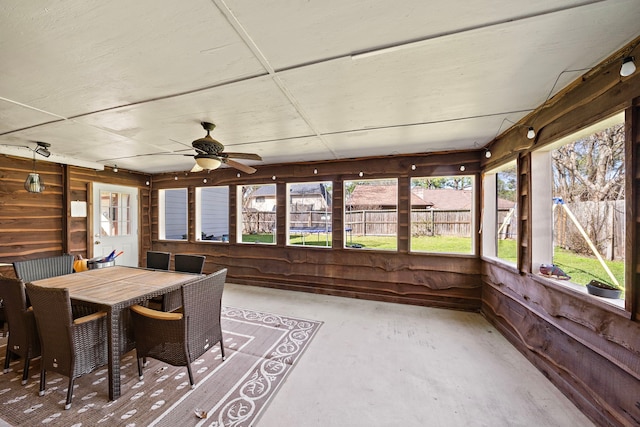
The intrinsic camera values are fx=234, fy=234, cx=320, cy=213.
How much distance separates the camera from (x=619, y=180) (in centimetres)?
183

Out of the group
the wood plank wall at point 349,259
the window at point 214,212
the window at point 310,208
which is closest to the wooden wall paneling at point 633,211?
the wood plank wall at point 349,259

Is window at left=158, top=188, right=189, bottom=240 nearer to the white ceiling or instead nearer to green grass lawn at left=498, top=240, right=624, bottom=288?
the white ceiling

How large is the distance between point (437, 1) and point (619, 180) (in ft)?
6.83

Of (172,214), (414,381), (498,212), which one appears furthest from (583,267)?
(172,214)

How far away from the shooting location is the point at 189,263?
3.20 meters

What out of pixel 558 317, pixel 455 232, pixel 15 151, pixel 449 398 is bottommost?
pixel 449 398

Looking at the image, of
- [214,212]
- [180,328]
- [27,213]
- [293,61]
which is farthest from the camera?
Result: [214,212]

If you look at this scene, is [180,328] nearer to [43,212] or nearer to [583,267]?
[583,267]

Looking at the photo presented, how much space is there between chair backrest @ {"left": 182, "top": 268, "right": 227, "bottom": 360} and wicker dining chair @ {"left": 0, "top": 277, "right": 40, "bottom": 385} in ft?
4.31

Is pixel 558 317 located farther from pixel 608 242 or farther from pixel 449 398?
pixel 449 398

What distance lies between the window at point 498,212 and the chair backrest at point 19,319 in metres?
5.01

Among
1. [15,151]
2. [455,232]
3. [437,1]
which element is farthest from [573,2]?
[15,151]

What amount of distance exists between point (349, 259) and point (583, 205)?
9.60ft

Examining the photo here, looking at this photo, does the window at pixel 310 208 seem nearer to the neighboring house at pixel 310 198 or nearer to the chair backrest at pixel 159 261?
the neighboring house at pixel 310 198
